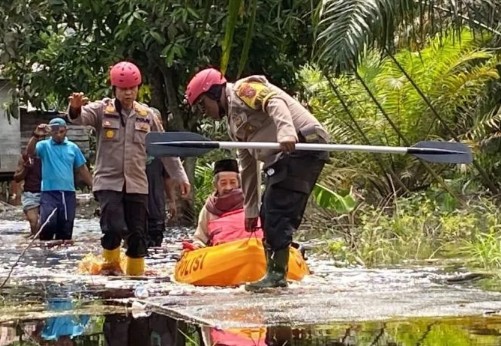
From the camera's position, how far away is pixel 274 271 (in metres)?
6.68

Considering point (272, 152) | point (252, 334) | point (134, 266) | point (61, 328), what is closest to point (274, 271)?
point (272, 152)

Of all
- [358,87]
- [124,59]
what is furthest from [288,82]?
[124,59]

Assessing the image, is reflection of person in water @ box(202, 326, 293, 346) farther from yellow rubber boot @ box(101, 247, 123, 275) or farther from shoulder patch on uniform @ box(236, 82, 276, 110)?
→ yellow rubber boot @ box(101, 247, 123, 275)

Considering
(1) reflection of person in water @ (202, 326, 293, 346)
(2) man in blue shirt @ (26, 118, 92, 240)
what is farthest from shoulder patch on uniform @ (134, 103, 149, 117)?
(2) man in blue shirt @ (26, 118, 92, 240)

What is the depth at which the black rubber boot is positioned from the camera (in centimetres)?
664

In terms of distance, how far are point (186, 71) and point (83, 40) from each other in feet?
4.77

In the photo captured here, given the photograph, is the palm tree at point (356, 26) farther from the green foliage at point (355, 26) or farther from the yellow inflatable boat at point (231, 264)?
the yellow inflatable boat at point (231, 264)

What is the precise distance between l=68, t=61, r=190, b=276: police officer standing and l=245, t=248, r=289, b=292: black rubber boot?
1443 mm

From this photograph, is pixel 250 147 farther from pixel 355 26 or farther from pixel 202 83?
pixel 355 26

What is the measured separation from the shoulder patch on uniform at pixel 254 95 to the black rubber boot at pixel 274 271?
2.84ft

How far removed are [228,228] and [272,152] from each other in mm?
1023

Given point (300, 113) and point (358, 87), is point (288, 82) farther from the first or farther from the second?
point (300, 113)

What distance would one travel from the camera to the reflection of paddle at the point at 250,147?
21.3 ft

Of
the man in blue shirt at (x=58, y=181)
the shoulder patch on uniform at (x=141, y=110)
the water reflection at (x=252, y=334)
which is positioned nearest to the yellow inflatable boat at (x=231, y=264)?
the shoulder patch on uniform at (x=141, y=110)
